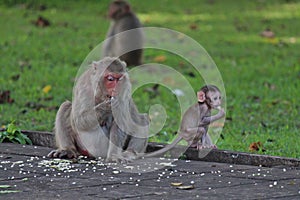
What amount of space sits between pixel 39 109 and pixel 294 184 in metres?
4.85

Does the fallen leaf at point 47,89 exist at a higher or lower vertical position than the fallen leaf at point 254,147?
higher

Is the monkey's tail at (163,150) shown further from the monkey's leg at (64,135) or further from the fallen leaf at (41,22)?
the fallen leaf at (41,22)

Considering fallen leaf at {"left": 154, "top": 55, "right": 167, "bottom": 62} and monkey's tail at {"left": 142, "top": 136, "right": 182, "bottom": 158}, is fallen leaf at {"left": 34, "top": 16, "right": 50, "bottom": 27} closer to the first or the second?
fallen leaf at {"left": 154, "top": 55, "right": 167, "bottom": 62}

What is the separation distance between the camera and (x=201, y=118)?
6766 mm

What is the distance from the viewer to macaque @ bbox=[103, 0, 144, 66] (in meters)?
14.6

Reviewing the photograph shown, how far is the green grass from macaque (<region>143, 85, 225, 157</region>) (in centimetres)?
70

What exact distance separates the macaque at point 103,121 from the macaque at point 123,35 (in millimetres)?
7629

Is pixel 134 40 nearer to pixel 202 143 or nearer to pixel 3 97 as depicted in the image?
pixel 3 97

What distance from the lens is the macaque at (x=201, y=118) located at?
6.72 meters

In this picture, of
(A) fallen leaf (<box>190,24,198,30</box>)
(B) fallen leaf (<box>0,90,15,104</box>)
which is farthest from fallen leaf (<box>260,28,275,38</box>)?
(B) fallen leaf (<box>0,90,15,104</box>)

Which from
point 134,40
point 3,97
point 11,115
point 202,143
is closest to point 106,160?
point 202,143

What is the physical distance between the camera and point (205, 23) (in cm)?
1669

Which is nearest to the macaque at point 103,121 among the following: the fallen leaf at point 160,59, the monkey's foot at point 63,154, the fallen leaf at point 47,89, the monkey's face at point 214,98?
the monkey's foot at point 63,154

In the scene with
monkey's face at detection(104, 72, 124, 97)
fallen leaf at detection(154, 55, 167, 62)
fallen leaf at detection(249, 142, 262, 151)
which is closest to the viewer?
monkey's face at detection(104, 72, 124, 97)
